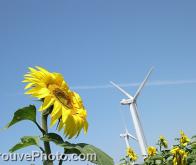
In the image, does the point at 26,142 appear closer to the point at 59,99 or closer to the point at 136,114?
the point at 59,99

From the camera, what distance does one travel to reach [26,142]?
2291mm

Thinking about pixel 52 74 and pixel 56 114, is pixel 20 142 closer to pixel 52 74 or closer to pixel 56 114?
pixel 56 114

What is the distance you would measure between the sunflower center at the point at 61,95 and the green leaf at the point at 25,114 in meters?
0.38

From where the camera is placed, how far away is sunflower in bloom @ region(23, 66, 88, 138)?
2525 millimetres

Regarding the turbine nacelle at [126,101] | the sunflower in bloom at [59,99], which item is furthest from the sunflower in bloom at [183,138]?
the turbine nacelle at [126,101]

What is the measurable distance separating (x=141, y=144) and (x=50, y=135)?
88.3ft

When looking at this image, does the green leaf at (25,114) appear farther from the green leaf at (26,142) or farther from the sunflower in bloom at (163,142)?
the sunflower in bloom at (163,142)

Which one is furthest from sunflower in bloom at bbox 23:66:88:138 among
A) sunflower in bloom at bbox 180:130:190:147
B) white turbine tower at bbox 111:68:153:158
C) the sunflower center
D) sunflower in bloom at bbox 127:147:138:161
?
white turbine tower at bbox 111:68:153:158

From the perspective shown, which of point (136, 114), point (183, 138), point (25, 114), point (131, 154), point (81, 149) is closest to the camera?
point (81, 149)

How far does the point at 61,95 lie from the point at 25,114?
0.52m

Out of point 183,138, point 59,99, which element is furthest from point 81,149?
point 183,138

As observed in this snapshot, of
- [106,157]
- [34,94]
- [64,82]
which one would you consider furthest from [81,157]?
[64,82]

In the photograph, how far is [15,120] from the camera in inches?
91.5

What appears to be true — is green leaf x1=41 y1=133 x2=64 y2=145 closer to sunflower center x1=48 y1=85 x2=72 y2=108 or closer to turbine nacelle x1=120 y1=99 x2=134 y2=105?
sunflower center x1=48 y1=85 x2=72 y2=108
